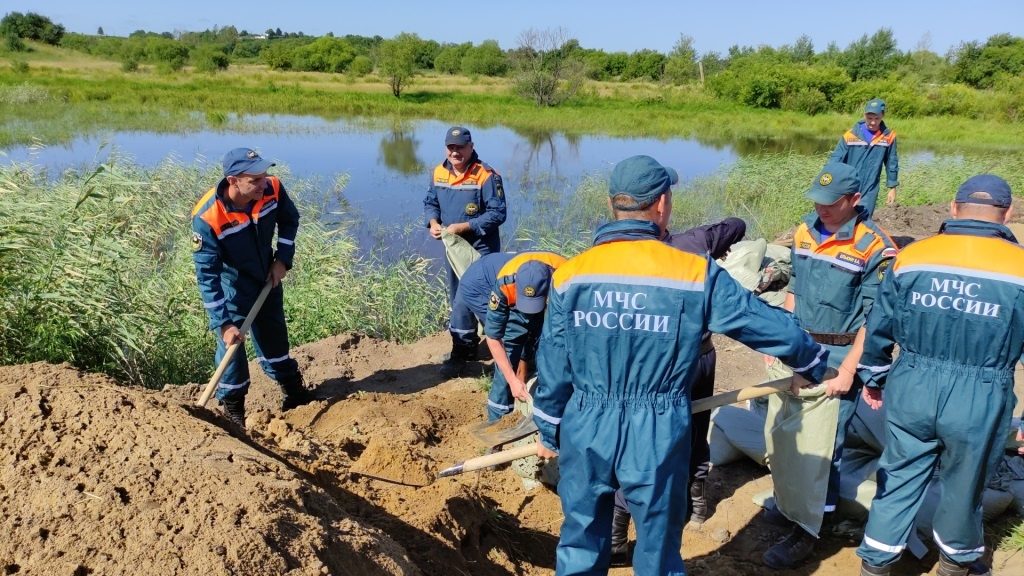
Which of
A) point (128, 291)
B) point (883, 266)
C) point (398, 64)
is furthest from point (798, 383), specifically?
point (398, 64)

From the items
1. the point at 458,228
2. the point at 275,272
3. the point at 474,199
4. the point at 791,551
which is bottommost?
the point at 791,551

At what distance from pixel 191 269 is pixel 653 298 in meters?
5.52

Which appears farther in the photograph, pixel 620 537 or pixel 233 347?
pixel 233 347

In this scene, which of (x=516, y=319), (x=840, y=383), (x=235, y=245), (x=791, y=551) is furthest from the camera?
(x=235, y=245)

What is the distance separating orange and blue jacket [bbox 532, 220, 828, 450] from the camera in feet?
6.96

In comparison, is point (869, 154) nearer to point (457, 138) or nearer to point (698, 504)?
point (457, 138)

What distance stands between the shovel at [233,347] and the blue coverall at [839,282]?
307 centimetres

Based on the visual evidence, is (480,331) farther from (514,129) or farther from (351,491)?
(514,129)

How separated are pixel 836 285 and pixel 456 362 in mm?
3260

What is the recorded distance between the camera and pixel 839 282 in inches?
124

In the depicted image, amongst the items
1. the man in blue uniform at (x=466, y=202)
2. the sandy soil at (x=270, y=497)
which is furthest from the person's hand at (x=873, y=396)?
the man in blue uniform at (x=466, y=202)

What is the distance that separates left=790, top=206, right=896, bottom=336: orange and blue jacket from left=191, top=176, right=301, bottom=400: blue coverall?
3.18 m

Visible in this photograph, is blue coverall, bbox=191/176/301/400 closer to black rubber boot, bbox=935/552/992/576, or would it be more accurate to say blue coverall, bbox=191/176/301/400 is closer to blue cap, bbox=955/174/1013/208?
blue cap, bbox=955/174/1013/208

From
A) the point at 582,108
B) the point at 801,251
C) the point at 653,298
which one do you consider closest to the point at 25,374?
the point at 653,298
